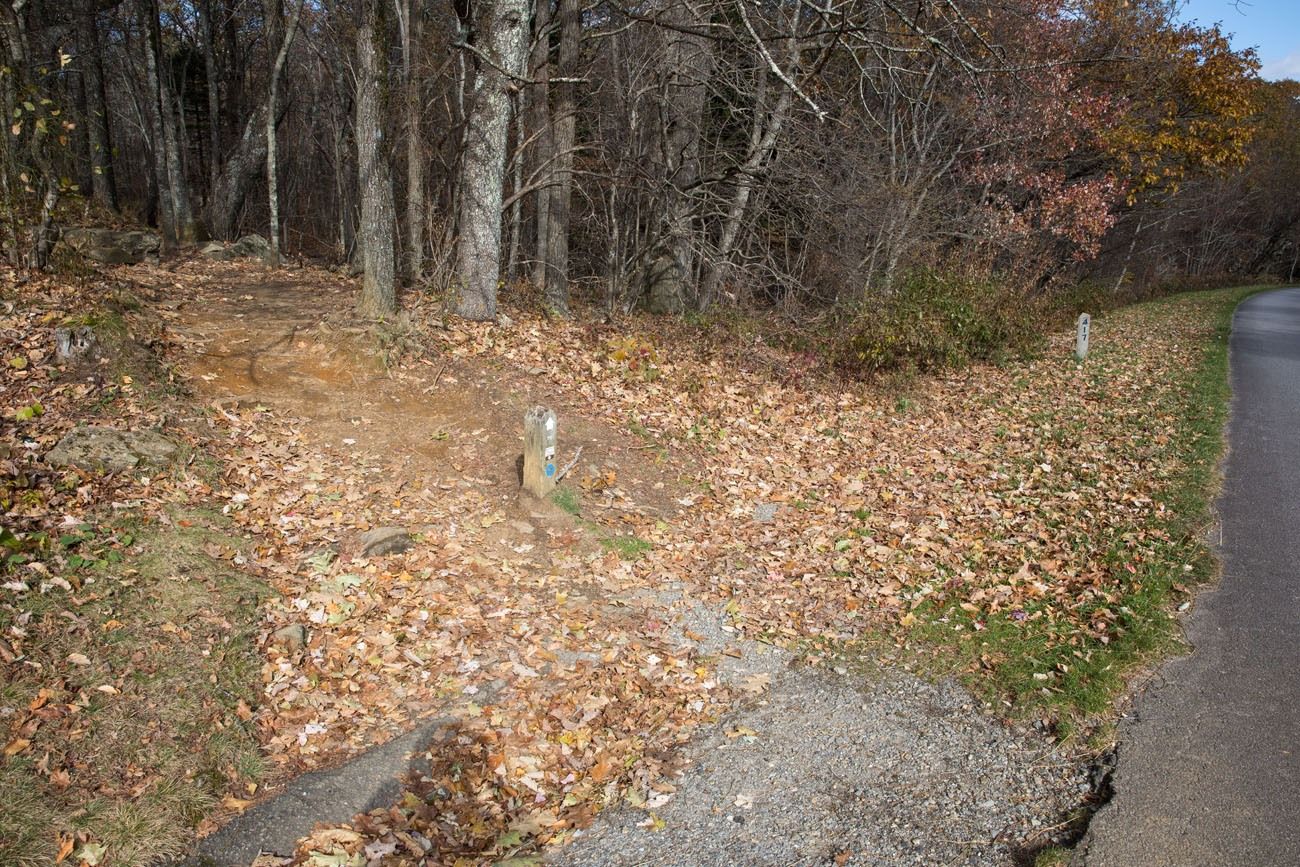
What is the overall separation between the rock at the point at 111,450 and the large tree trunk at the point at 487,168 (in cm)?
431

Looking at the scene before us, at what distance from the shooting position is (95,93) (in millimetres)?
17672

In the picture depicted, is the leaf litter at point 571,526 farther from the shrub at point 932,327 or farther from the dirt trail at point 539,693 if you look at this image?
the shrub at point 932,327

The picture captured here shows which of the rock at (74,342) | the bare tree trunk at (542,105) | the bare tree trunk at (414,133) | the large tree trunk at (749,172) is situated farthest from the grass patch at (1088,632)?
the bare tree trunk at (414,133)

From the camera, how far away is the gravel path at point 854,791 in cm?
378

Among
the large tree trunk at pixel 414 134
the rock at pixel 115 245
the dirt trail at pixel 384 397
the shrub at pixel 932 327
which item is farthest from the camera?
the shrub at pixel 932 327

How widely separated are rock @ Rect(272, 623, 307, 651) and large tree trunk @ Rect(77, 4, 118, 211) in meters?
13.6

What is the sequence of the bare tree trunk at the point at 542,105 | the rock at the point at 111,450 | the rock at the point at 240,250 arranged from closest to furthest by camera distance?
the rock at the point at 111,450 → the bare tree trunk at the point at 542,105 → the rock at the point at 240,250

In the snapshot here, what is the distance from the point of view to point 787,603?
241 inches

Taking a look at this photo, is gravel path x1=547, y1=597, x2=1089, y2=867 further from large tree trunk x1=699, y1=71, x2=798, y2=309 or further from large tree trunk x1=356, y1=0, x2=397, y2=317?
large tree trunk x1=699, y1=71, x2=798, y2=309

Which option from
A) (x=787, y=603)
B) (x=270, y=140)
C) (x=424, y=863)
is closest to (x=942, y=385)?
(x=787, y=603)

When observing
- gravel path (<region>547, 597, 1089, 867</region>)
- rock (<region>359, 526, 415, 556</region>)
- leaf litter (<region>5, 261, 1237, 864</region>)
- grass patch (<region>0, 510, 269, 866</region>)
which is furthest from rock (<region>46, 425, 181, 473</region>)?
gravel path (<region>547, 597, 1089, 867</region>)

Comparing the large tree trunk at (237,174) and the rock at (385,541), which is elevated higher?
the large tree trunk at (237,174)

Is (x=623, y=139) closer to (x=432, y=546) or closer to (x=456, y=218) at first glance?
(x=456, y=218)

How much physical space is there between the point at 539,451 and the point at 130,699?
11.1ft
